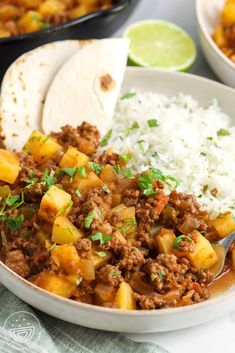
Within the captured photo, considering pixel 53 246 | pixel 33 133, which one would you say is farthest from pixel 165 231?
pixel 33 133

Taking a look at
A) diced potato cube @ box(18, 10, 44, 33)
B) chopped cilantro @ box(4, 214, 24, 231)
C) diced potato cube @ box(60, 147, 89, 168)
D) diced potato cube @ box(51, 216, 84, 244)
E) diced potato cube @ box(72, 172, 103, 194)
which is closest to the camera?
diced potato cube @ box(51, 216, 84, 244)

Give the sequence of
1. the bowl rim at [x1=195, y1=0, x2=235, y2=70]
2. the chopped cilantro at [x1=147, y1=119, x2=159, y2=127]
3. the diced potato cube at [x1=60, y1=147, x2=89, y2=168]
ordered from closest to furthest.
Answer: the diced potato cube at [x1=60, y1=147, x2=89, y2=168]
the chopped cilantro at [x1=147, y1=119, x2=159, y2=127]
the bowl rim at [x1=195, y1=0, x2=235, y2=70]

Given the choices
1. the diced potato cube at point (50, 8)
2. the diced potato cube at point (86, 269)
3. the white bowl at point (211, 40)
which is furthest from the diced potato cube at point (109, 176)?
the diced potato cube at point (50, 8)

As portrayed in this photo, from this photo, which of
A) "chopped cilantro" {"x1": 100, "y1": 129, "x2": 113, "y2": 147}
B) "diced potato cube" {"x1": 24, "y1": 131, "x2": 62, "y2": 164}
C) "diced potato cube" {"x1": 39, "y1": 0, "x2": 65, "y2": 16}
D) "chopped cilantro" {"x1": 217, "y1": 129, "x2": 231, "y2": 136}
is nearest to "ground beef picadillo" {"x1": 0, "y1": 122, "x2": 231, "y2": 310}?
"diced potato cube" {"x1": 24, "y1": 131, "x2": 62, "y2": 164}

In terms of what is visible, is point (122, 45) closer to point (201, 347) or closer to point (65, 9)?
point (65, 9)

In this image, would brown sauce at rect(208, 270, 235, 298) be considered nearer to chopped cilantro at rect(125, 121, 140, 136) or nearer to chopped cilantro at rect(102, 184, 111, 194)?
chopped cilantro at rect(102, 184, 111, 194)

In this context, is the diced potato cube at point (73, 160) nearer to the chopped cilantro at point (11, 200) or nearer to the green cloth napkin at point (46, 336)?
the chopped cilantro at point (11, 200)
